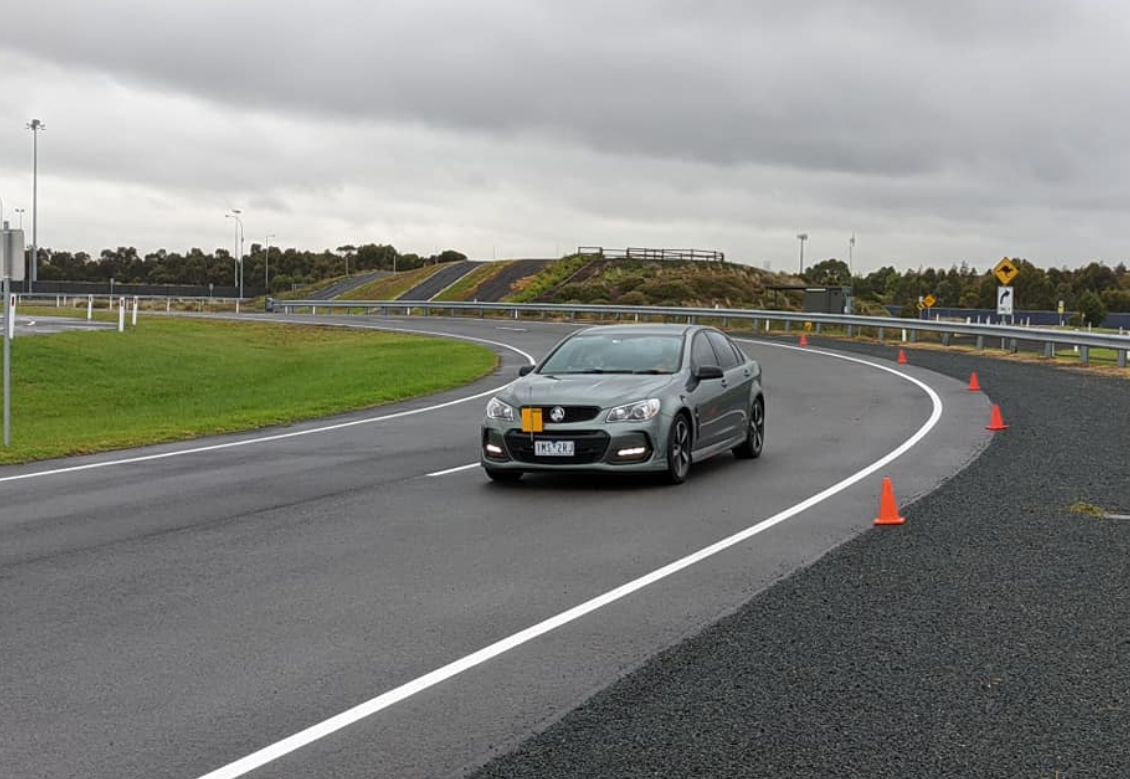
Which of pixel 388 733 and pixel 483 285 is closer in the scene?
pixel 388 733

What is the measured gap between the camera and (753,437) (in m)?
14.5

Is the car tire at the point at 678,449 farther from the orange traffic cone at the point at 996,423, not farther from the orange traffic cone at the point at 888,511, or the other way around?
the orange traffic cone at the point at 996,423

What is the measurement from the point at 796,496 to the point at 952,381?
14.9m

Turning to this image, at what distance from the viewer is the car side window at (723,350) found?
14234 mm

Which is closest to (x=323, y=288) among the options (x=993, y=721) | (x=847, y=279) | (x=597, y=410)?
(x=847, y=279)

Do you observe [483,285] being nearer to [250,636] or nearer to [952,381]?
[952,381]

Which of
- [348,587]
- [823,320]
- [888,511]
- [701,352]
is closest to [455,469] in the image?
[701,352]

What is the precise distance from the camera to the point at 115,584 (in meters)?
7.92

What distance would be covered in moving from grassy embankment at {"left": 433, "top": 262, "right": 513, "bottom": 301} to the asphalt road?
74635 mm

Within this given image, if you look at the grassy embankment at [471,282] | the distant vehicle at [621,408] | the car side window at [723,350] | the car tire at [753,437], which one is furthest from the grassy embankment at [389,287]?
the distant vehicle at [621,408]

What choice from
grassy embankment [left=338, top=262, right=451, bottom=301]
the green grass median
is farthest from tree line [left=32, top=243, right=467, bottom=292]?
the green grass median

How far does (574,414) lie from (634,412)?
1.83 ft

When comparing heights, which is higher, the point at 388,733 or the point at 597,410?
the point at 597,410

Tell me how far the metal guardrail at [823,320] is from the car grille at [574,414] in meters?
18.3
